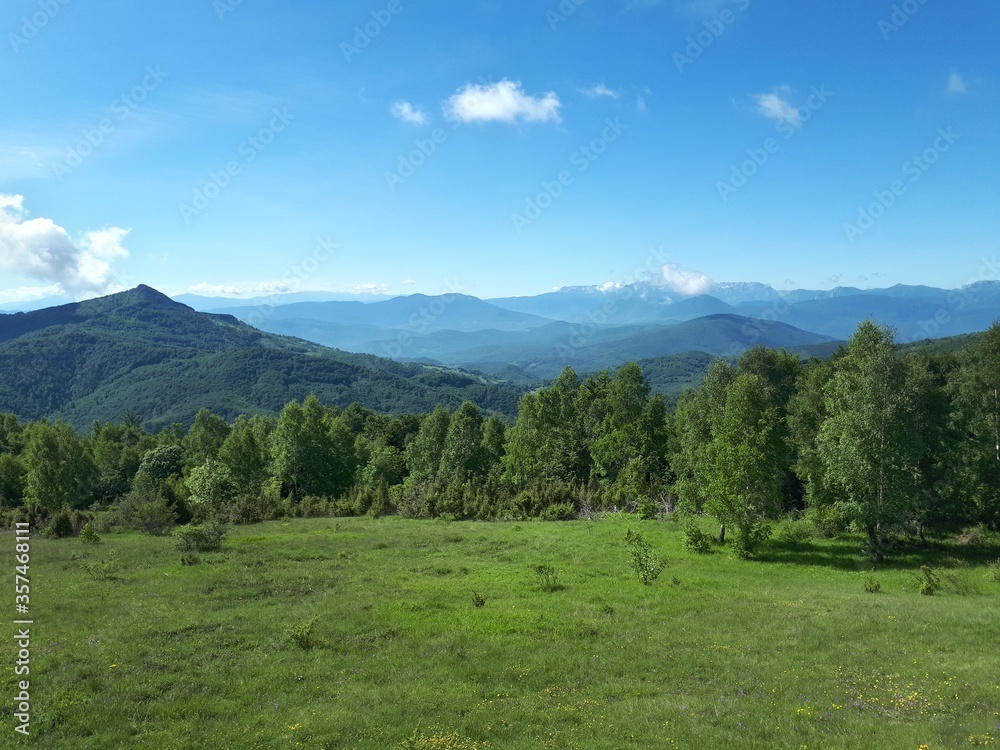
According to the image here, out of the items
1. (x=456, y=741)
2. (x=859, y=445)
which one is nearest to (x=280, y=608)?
(x=456, y=741)

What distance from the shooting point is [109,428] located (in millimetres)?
112875

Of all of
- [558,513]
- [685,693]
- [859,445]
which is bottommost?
[558,513]

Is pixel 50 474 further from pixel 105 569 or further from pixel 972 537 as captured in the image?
pixel 972 537

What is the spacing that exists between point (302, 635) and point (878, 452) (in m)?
35.6

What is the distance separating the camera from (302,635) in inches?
Result: 813

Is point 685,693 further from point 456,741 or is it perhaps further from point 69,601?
point 69,601

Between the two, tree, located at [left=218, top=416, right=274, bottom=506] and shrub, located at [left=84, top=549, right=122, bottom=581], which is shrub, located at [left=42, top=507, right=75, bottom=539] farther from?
tree, located at [left=218, top=416, right=274, bottom=506]

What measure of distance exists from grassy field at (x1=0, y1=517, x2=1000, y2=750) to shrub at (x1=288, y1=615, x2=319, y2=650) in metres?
0.08

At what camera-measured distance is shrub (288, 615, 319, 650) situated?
20.6 metres

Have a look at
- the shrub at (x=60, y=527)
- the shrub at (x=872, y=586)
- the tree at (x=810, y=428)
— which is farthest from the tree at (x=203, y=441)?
the shrub at (x=872, y=586)

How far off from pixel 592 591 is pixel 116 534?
4115 centimetres

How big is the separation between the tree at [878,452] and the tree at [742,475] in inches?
162

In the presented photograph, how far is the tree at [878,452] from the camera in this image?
3538 centimetres

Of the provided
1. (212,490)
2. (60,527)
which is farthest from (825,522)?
(60,527)
